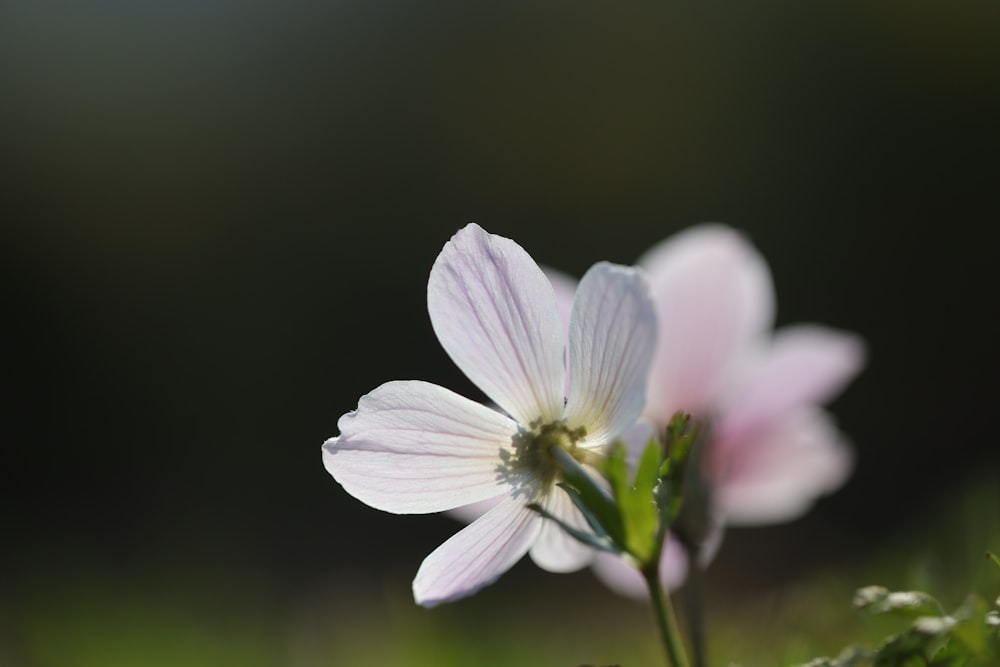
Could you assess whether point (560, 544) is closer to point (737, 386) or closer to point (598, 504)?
point (598, 504)

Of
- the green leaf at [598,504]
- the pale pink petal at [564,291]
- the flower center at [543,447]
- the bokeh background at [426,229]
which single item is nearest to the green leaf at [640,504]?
the green leaf at [598,504]

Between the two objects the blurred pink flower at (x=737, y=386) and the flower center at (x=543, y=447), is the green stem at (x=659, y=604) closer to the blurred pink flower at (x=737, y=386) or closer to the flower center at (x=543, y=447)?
the flower center at (x=543, y=447)

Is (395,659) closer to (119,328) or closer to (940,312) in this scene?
(940,312)

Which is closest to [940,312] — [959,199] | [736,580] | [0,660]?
[959,199]

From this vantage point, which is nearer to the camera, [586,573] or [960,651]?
[960,651]

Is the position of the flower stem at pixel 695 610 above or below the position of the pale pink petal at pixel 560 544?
below

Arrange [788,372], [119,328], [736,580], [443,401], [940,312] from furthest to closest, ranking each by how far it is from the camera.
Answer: [119,328] < [940,312] < [736,580] < [788,372] < [443,401]

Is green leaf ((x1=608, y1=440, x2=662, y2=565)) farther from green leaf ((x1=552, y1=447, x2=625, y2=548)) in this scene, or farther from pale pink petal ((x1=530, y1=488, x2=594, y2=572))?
pale pink petal ((x1=530, y1=488, x2=594, y2=572))

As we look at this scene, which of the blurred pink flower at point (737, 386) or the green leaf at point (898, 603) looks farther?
the blurred pink flower at point (737, 386)
